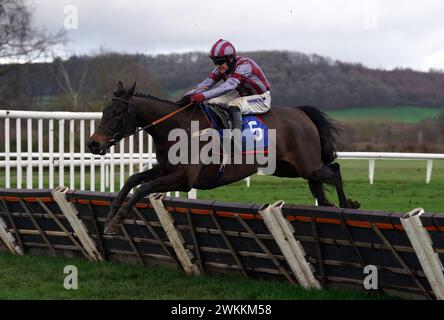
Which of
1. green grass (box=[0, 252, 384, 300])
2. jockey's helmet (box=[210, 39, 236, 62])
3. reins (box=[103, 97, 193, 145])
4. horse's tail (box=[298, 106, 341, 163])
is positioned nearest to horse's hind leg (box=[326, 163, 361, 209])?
horse's tail (box=[298, 106, 341, 163])

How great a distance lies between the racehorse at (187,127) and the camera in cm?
679

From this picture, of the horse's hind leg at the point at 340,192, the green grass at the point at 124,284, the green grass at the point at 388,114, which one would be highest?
the green grass at the point at 388,114

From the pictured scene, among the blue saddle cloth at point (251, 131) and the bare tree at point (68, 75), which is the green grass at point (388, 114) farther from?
the bare tree at point (68, 75)

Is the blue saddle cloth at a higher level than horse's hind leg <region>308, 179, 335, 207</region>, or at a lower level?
higher

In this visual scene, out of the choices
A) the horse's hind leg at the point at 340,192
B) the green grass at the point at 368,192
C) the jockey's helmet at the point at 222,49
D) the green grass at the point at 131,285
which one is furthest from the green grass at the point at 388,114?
the green grass at the point at 131,285

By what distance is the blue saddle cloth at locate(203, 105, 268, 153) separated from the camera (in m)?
7.23

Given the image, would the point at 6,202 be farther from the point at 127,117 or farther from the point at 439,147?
the point at 439,147

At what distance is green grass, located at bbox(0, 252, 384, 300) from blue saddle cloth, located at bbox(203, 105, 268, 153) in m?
1.27

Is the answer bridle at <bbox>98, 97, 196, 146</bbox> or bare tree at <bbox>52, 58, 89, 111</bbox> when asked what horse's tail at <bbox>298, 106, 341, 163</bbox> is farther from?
bare tree at <bbox>52, 58, 89, 111</bbox>

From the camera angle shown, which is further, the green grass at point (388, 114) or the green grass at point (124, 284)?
the green grass at point (388, 114)

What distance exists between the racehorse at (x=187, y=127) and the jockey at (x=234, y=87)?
0.16 m

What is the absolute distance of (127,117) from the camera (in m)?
6.91
